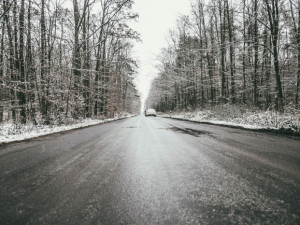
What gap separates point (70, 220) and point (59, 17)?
45.7 feet

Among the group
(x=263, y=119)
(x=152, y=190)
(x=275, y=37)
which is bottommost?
(x=152, y=190)

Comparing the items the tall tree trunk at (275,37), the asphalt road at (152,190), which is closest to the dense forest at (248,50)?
the tall tree trunk at (275,37)

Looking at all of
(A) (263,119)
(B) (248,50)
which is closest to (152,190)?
(A) (263,119)

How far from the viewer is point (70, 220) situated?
136 cm

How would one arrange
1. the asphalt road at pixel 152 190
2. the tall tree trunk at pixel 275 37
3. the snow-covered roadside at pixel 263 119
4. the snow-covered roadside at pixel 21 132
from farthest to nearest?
the tall tree trunk at pixel 275 37
the snow-covered roadside at pixel 263 119
the snow-covered roadside at pixel 21 132
the asphalt road at pixel 152 190

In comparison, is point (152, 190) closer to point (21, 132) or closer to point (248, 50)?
point (21, 132)

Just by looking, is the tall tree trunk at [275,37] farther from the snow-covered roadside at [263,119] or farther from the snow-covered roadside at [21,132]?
the snow-covered roadside at [21,132]

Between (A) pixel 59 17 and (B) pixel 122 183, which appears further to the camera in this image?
(A) pixel 59 17

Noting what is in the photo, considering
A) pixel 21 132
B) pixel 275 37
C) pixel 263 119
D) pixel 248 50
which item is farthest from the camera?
pixel 248 50

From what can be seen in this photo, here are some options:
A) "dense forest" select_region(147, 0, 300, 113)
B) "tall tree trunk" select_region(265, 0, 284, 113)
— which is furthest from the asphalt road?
"tall tree trunk" select_region(265, 0, 284, 113)

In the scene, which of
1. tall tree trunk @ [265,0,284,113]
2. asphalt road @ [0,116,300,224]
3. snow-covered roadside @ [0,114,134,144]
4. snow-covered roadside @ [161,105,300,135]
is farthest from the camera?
tall tree trunk @ [265,0,284,113]

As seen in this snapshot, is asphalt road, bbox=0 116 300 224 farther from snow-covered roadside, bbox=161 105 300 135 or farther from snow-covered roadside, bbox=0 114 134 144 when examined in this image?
→ snow-covered roadside, bbox=161 105 300 135

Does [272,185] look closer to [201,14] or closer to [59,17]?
[59,17]

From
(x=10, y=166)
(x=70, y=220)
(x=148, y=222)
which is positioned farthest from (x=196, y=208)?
(x=10, y=166)
